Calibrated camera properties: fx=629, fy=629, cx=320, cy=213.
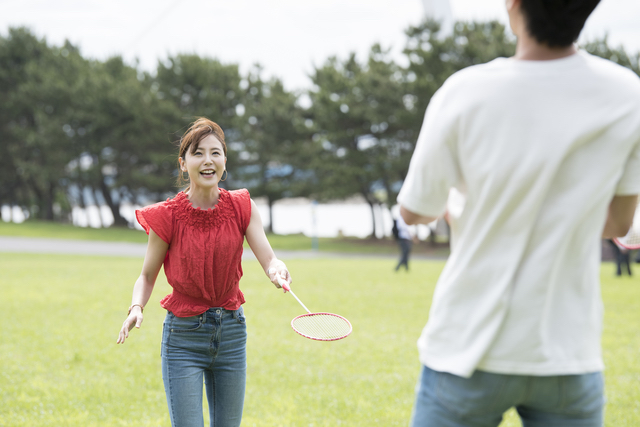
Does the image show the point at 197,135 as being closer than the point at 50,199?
Yes

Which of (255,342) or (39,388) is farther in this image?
(255,342)

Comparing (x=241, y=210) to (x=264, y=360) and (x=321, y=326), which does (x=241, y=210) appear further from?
(x=264, y=360)

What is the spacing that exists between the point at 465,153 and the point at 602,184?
1.27ft

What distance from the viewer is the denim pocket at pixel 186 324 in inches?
126

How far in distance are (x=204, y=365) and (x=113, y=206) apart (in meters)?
47.3

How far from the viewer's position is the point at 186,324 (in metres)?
3.21

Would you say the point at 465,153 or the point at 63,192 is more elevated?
the point at 465,153

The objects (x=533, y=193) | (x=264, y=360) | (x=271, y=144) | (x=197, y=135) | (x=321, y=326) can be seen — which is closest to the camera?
(x=533, y=193)

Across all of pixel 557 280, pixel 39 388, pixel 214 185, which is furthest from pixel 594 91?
pixel 39 388

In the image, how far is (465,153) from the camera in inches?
70.6

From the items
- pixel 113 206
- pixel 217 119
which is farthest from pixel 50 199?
pixel 217 119

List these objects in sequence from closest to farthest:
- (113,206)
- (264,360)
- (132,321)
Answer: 1. (132,321)
2. (264,360)
3. (113,206)

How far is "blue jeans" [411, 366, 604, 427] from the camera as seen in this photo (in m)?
1.81

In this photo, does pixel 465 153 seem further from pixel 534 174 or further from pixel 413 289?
pixel 413 289
